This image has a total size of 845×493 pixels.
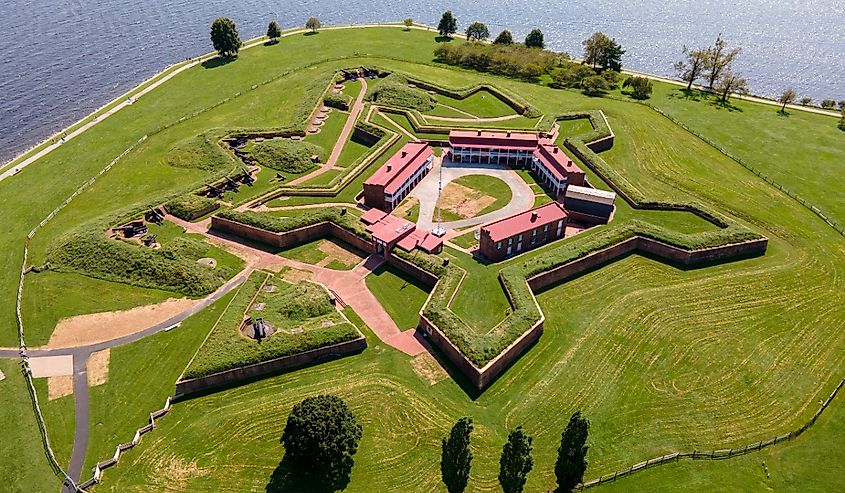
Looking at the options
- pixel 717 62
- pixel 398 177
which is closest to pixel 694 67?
pixel 717 62

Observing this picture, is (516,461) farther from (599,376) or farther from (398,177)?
(398,177)

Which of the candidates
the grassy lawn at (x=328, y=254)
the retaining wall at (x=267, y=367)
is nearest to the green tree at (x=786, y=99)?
the grassy lawn at (x=328, y=254)

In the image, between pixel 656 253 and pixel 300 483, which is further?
pixel 656 253

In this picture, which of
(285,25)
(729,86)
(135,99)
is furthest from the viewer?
(285,25)

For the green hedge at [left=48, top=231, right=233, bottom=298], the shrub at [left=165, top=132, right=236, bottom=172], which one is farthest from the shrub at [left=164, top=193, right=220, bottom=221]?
the shrub at [left=165, top=132, right=236, bottom=172]

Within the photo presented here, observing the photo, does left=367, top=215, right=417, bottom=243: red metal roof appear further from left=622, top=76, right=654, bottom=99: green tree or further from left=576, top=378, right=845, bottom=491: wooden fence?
left=622, top=76, right=654, bottom=99: green tree

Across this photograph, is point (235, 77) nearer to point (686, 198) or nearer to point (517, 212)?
point (517, 212)

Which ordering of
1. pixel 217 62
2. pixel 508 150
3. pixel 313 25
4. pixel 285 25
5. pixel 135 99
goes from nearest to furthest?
pixel 508 150, pixel 135 99, pixel 217 62, pixel 313 25, pixel 285 25

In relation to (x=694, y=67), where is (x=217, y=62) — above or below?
below
